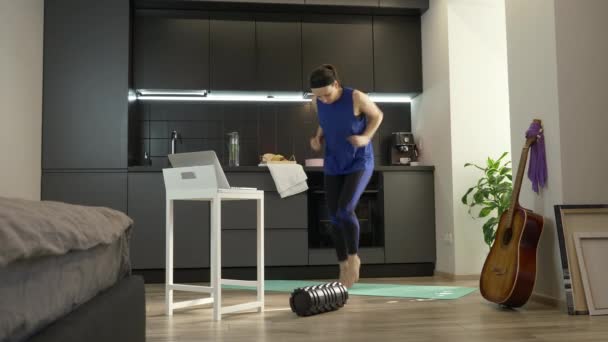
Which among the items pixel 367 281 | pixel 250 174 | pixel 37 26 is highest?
pixel 37 26

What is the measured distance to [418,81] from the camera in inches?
216

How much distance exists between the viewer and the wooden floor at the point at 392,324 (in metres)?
2.44

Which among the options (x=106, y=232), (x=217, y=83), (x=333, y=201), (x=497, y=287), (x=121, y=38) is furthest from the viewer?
(x=217, y=83)

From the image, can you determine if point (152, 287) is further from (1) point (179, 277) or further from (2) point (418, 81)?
(2) point (418, 81)

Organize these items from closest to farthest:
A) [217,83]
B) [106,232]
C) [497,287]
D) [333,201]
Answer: [106,232] → [497,287] → [333,201] → [217,83]

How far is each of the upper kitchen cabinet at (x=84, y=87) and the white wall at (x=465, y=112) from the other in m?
2.60

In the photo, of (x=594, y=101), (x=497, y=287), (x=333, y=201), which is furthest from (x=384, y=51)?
(x=497, y=287)

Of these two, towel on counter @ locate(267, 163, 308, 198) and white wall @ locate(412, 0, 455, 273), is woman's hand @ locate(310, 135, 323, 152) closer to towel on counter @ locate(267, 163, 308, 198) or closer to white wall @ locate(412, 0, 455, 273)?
towel on counter @ locate(267, 163, 308, 198)

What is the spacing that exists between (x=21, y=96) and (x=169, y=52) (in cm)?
133

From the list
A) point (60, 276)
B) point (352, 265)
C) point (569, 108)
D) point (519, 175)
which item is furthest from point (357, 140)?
point (60, 276)

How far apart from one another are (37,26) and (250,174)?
Answer: 1997 millimetres

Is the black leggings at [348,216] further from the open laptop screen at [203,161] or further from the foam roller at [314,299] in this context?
the open laptop screen at [203,161]

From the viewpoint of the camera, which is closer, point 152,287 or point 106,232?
point 106,232

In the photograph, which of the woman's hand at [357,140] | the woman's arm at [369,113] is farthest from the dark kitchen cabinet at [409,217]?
the woman's hand at [357,140]
